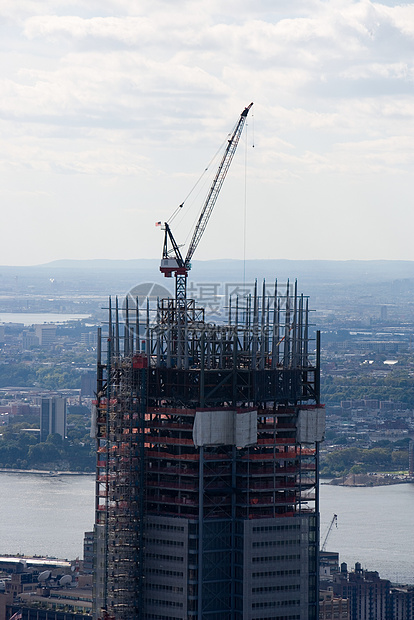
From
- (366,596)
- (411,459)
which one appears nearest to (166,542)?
(366,596)

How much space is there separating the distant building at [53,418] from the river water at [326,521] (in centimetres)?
2525

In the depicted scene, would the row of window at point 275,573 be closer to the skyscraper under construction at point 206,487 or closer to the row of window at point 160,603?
the skyscraper under construction at point 206,487

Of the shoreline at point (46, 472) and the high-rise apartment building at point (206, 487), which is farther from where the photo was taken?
the shoreline at point (46, 472)

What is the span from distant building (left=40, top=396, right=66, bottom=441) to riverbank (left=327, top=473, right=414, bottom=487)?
35.4 metres

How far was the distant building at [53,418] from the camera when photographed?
591 feet

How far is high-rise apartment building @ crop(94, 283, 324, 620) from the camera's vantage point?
196 feet

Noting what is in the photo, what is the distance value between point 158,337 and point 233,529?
7.23 m

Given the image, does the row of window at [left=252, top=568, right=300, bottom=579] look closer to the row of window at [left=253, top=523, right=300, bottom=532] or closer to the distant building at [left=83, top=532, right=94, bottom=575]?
the row of window at [left=253, top=523, right=300, bottom=532]

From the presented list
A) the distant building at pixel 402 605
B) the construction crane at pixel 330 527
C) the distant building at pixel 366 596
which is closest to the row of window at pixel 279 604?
the distant building at pixel 366 596

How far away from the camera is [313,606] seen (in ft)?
202

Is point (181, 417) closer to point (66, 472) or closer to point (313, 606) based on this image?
point (313, 606)

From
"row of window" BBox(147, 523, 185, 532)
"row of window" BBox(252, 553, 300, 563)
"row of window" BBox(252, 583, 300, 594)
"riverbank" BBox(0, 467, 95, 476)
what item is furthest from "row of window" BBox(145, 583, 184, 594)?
"riverbank" BBox(0, 467, 95, 476)

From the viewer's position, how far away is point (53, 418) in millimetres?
181375

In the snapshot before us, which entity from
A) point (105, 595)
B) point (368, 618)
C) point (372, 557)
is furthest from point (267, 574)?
point (372, 557)
